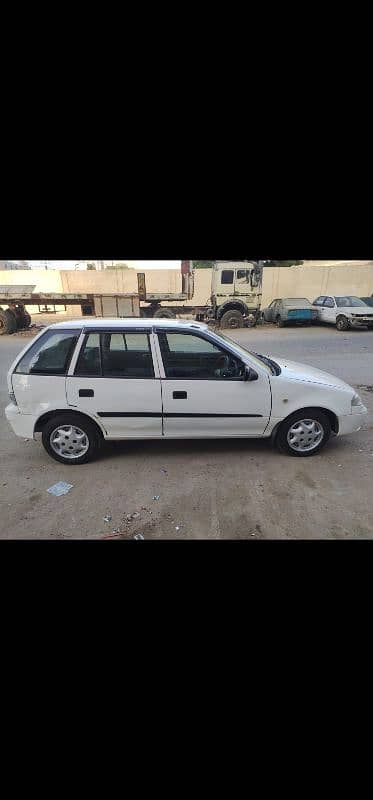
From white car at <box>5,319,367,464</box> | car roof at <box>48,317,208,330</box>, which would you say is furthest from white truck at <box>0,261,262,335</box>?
white car at <box>5,319,367,464</box>

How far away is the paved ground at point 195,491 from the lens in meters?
2.92

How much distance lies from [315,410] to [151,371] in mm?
1793

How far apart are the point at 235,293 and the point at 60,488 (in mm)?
12995

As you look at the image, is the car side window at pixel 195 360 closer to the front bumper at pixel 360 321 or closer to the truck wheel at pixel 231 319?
the truck wheel at pixel 231 319

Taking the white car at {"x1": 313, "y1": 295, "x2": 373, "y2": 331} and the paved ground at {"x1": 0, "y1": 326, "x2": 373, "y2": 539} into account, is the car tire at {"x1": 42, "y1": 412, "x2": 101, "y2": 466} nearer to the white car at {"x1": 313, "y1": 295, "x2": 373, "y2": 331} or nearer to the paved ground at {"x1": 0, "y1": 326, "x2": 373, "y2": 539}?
the paved ground at {"x1": 0, "y1": 326, "x2": 373, "y2": 539}

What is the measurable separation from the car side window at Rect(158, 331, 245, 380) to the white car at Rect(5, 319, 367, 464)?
0.01 m

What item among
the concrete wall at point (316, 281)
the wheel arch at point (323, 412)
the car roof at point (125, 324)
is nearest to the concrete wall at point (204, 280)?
the concrete wall at point (316, 281)

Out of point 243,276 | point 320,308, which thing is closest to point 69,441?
point 243,276

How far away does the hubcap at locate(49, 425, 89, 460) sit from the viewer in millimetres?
3861

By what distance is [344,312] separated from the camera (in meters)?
14.0

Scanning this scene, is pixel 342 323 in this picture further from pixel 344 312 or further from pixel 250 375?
pixel 250 375

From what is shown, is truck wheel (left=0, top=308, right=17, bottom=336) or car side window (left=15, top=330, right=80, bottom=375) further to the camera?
truck wheel (left=0, top=308, right=17, bottom=336)

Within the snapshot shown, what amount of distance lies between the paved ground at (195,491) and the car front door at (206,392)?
0.42 m
